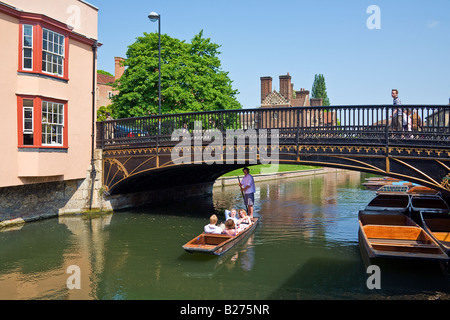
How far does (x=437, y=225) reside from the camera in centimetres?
1138

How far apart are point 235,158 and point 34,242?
265 inches

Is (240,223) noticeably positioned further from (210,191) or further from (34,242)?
(210,191)

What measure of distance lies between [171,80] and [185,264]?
16608 millimetres

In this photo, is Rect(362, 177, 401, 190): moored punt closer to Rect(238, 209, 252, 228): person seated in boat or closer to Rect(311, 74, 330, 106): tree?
Rect(238, 209, 252, 228): person seated in boat

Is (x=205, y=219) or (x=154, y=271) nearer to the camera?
(x=154, y=271)

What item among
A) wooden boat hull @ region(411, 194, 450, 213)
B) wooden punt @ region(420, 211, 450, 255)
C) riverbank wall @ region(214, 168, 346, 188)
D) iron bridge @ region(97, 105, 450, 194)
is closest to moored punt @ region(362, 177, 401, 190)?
riverbank wall @ region(214, 168, 346, 188)

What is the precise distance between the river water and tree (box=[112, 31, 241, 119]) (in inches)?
393

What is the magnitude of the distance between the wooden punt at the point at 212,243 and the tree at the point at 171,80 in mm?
14535

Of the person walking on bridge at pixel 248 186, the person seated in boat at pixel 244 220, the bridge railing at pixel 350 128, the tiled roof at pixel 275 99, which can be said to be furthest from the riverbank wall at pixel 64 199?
the tiled roof at pixel 275 99

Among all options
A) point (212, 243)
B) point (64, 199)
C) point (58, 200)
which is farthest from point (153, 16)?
point (212, 243)

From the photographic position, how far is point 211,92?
25.8 meters

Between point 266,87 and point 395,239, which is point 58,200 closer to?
point 395,239

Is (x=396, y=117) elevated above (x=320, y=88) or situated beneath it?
situated beneath

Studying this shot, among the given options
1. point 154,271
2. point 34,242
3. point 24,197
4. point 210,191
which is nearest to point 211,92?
point 210,191
